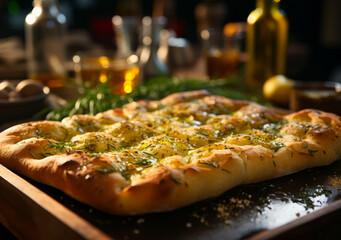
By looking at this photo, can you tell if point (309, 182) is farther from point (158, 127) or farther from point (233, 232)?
point (158, 127)

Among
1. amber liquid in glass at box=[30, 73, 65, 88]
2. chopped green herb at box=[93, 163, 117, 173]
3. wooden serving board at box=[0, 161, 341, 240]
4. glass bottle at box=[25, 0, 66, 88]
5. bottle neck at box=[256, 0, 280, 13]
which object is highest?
bottle neck at box=[256, 0, 280, 13]

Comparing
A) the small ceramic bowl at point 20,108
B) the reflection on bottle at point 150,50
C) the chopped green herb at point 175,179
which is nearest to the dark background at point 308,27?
the reflection on bottle at point 150,50

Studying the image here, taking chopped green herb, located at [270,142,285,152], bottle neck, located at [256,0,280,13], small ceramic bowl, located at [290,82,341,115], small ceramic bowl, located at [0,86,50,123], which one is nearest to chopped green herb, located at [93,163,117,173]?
chopped green herb, located at [270,142,285,152]

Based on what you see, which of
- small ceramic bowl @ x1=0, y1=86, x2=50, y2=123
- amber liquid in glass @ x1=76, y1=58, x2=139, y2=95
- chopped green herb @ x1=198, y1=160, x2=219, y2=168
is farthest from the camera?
amber liquid in glass @ x1=76, y1=58, x2=139, y2=95

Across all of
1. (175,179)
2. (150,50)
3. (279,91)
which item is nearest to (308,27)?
(150,50)

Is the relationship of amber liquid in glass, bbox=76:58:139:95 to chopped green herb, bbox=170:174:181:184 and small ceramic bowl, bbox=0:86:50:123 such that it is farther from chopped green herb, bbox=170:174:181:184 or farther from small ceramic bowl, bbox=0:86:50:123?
chopped green herb, bbox=170:174:181:184
